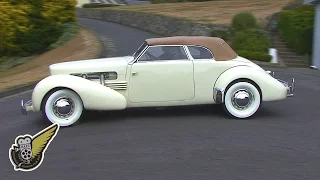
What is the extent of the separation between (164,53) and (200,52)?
627 mm

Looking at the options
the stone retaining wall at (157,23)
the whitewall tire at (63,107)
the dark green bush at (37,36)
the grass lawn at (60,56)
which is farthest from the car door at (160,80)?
the stone retaining wall at (157,23)

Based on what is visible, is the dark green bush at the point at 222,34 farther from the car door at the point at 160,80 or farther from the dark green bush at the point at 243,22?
the car door at the point at 160,80

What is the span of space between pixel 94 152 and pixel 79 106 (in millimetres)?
1430

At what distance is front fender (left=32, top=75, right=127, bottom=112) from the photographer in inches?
259

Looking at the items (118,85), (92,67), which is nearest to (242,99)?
(118,85)

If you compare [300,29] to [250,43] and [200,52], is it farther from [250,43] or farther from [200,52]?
[200,52]

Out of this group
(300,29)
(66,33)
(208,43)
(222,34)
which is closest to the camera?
(208,43)

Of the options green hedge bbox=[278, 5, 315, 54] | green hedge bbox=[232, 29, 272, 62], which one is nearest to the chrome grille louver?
green hedge bbox=[232, 29, 272, 62]

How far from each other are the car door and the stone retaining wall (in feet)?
46.1

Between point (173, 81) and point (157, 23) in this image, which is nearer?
point (173, 81)

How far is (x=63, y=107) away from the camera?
261 inches

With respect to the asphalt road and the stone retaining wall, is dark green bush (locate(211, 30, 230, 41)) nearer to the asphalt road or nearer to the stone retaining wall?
the stone retaining wall

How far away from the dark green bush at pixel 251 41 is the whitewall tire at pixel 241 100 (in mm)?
9916

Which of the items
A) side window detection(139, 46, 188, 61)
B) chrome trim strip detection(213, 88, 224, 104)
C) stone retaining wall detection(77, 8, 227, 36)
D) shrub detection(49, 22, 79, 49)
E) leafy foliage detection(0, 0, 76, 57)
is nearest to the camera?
chrome trim strip detection(213, 88, 224, 104)
